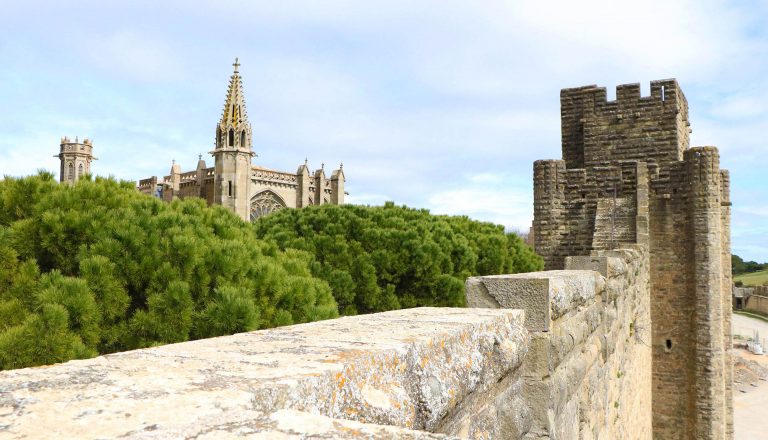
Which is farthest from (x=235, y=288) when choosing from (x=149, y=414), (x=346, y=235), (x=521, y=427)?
(x=346, y=235)

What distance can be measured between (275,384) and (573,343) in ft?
9.64

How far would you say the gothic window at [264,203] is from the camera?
4781cm

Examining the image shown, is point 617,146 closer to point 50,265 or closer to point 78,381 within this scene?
point 50,265

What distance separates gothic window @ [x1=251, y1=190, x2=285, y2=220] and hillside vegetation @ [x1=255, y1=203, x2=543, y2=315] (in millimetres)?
31934

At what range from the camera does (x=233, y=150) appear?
43156 millimetres

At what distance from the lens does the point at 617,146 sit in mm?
16312

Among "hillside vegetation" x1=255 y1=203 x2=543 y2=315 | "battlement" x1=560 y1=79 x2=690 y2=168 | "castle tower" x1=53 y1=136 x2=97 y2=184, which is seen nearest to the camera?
"hillside vegetation" x1=255 y1=203 x2=543 y2=315

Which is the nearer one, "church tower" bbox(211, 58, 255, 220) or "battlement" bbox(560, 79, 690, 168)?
"battlement" bbox(560, 79, 690, 168)

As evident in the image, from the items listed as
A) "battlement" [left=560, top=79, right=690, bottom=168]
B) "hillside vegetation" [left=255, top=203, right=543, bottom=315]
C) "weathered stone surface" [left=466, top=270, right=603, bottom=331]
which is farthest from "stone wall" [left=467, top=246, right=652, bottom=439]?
"battlement" [left=560, top=79, right=690, bottom=168]

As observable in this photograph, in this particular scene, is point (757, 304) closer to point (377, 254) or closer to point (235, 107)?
point (235, 107)

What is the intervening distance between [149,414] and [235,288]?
18.6 feet

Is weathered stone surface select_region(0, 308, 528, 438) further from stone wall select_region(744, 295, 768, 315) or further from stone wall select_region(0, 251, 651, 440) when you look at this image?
stone wall select_region(744, 295, 768, 315)

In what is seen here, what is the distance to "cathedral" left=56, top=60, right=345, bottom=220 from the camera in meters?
43.1

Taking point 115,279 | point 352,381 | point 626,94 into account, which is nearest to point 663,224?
point 626,94
